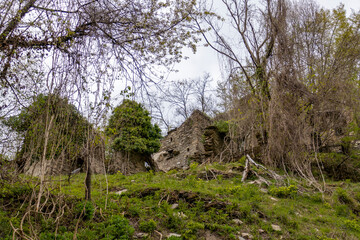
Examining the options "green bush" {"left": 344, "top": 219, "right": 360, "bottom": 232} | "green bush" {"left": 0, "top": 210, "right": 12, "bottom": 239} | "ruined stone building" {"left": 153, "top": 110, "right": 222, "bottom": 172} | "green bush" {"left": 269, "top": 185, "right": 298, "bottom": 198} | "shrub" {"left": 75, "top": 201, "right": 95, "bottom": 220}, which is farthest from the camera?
"ruined stone building" {"left": 153, "top": 110, "right": 222, "bottom": 172}

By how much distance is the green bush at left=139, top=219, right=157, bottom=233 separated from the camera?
408 cm

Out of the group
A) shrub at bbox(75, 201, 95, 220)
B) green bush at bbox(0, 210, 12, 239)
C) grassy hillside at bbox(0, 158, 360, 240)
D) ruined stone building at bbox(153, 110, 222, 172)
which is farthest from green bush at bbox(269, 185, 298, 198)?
ruined stone building at bbox(153, 110, 222, 172)

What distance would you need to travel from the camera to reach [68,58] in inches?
152

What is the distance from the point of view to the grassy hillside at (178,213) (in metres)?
3.76

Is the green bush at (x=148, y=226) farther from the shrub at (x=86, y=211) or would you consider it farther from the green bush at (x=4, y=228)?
the green bush at (x=4, y=228)

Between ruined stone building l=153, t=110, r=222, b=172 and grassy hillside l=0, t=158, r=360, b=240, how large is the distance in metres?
6.04

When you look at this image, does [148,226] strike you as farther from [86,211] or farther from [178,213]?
[86,211]

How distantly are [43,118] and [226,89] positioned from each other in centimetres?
851

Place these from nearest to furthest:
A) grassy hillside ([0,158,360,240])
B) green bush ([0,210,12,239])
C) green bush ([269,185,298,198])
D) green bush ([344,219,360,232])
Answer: green bush ([0,210,12,239])
grassy hillside ([0,158,360,240])
green bush ([344,219,360,232])
green bush ([269,185,298,198])

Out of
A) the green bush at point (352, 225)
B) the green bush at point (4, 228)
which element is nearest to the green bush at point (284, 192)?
the green bush at point (352, 225)

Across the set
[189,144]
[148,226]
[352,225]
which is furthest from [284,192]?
[189,144]

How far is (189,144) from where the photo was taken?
13523mm

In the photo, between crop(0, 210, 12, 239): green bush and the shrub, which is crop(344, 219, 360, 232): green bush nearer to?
the shrub

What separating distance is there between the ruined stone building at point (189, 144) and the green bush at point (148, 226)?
26.4 ft
